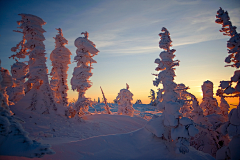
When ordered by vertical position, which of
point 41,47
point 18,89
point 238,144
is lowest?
point 238,144

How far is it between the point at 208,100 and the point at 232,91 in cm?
789

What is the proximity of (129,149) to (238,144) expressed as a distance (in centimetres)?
618

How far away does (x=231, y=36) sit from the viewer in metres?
9.61

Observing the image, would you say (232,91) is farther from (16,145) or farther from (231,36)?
(16,145)

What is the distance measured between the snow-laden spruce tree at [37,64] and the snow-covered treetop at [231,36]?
662 inches

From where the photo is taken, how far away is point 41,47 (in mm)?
15391

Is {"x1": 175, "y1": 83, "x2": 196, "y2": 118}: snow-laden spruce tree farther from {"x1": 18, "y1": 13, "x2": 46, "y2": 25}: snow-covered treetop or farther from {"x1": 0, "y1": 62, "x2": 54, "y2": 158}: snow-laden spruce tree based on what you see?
{"x1": 18, "y1": 13, "x2": 46, "y2": 25}: snow-covered treetop

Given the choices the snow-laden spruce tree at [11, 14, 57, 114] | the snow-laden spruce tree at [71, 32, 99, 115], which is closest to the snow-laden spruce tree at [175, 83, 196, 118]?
the snow-laden spruce tree at [71, 32, 99, 115]

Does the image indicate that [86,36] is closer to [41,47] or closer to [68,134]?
[41,47]

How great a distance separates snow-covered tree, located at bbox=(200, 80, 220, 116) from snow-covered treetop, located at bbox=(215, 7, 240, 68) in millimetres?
6912

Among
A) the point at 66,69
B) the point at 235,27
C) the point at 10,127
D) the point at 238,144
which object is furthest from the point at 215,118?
the point at 66,69

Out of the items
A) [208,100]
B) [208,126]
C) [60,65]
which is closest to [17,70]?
[60,65]

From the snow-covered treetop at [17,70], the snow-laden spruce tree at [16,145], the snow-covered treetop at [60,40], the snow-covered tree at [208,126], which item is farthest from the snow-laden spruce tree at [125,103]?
the snow-laden spruce tree at [16,145]

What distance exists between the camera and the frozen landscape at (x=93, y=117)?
6.24 m
